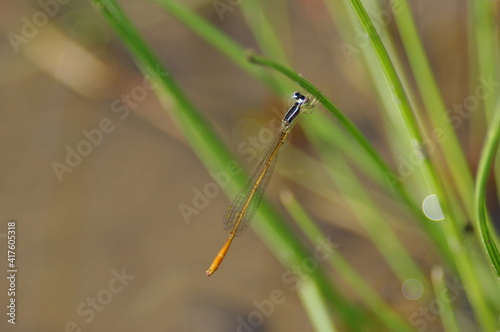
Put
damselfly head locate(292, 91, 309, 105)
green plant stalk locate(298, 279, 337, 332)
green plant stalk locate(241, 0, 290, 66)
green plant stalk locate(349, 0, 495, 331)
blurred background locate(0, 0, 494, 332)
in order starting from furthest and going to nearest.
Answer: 1. blurred background locate(0, 0, 494, 332)
2. green plant stalk locate(241, 0, 290, 66)
3. damselfly head locate(292, 91, 309, 105)
4. green plant stalk locate(298, 279, 337, 332)
5. green plant stalk locate(349, 0, 495, 331)

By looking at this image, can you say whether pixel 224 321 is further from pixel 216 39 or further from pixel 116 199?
pixel 216 39

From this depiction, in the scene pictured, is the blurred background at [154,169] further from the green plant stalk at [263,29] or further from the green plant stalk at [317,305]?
the green plant stalk at [317,305]

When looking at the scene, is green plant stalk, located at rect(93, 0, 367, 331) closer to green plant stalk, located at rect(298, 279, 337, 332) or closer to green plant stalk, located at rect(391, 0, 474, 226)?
green plant stalk, located at rect(298, 279, 337, 332)

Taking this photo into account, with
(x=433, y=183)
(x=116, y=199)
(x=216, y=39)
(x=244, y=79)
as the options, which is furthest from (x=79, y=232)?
(x=433, y=183)

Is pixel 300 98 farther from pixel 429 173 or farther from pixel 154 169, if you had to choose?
pixel 154 169

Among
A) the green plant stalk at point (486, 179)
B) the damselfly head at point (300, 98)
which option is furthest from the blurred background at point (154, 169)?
the green plant stalk at point (486, 179)

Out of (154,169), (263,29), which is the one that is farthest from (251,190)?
(154,169)

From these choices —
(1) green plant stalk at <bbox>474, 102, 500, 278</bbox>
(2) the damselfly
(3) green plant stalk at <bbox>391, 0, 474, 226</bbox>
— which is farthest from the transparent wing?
(1) green plant stalk at <bbox>474, 102, 500, 278</bbox>
